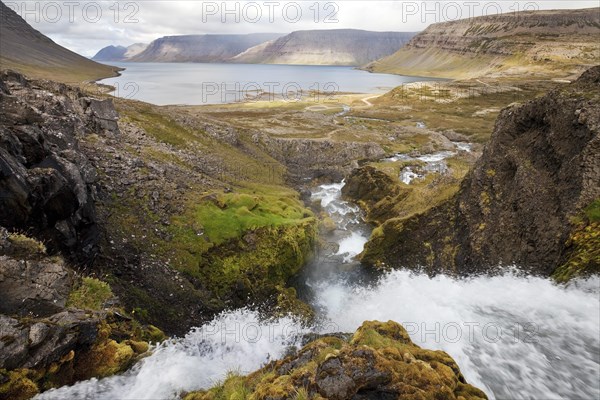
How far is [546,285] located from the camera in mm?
20078

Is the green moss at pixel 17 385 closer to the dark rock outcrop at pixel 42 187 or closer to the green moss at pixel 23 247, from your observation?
the green moss at pixel 23 247

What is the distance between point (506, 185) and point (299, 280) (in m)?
17.0

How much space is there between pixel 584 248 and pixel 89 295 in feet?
79.5

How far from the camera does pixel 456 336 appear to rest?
692 inches

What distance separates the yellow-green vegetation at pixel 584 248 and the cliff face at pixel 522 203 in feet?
0.21

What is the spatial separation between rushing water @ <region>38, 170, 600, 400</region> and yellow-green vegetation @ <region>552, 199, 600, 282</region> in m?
0.71

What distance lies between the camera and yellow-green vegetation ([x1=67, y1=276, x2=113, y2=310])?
48.2 feet

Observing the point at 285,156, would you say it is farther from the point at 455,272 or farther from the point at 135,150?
the point at 455,272

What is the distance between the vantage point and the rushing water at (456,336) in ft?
44.9

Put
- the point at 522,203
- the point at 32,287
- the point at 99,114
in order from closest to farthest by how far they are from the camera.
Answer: the point at 32,287, the point at 522,203, the point at 99,114

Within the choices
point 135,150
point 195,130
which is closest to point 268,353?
point 135,150

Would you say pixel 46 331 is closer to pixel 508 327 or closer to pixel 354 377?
pixel 354 377

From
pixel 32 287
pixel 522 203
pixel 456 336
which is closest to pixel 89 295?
pixel 32 287

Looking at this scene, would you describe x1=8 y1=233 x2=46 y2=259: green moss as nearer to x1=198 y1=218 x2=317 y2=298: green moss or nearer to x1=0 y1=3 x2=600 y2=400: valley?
x1=0 y1=3 x2=600 y2=400: valley
